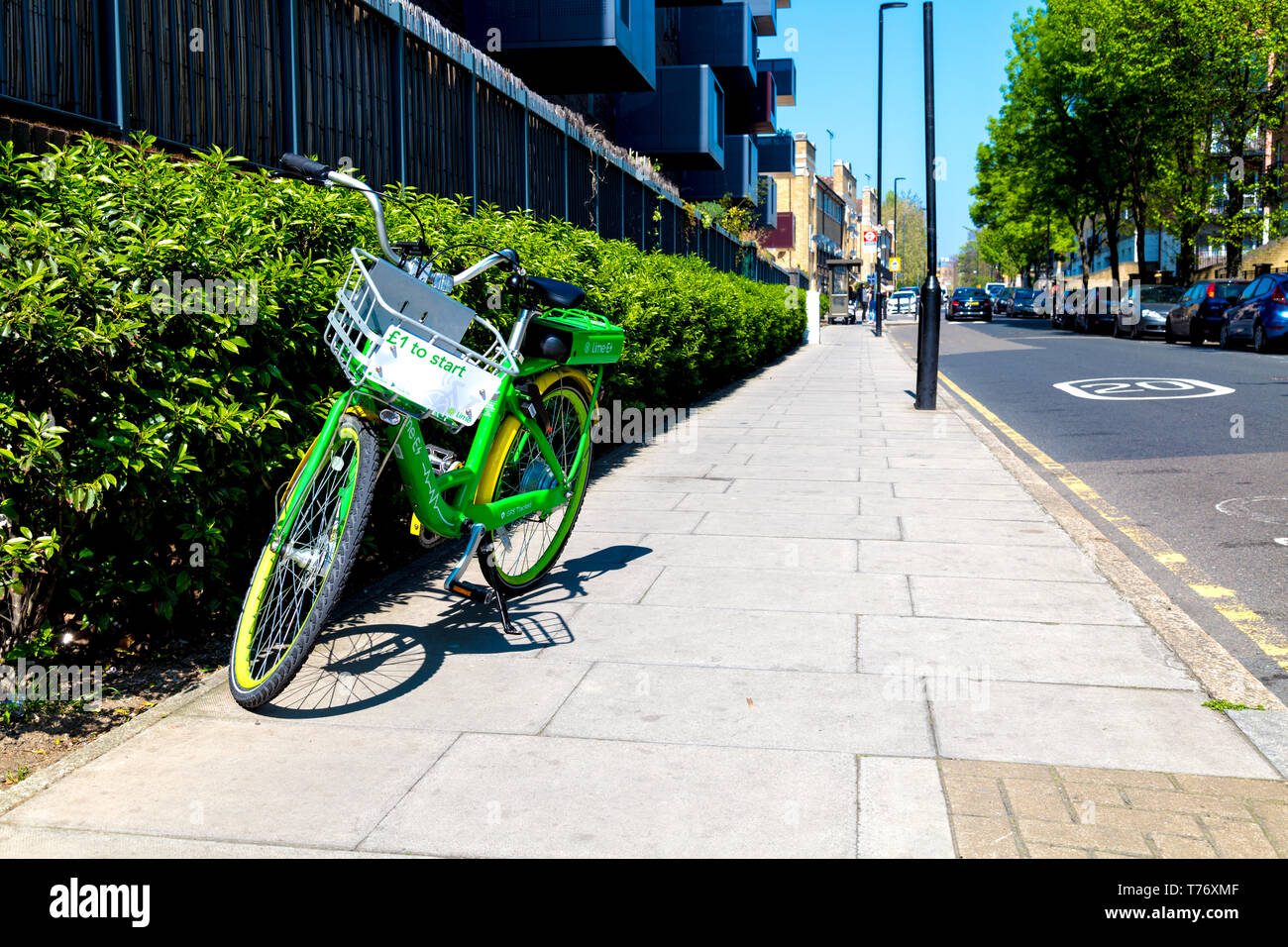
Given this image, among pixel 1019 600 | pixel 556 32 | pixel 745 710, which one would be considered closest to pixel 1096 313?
pixel 556 32

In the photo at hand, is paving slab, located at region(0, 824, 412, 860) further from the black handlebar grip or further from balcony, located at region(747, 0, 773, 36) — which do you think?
balcony, located at region(747, 0, 773, 36)

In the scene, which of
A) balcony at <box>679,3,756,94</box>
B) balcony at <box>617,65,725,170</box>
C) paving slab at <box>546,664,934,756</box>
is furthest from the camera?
balcony at <box>679,3,756,94</box>

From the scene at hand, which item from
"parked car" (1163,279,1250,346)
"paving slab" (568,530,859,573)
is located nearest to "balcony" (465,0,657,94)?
"paving slab" (568,530,859,573)

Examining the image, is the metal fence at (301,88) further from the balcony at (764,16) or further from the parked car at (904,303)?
the parked car at (904,303)

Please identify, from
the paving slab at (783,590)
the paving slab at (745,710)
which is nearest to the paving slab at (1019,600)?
the paving slab at (783,590)

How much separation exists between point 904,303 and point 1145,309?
127 ft

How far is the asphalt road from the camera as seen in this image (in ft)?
18.4

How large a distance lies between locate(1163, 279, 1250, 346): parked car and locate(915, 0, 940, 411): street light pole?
54.1 ft

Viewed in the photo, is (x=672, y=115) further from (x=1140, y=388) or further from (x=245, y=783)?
(x=245, y=783)

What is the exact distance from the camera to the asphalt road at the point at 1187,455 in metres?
5.59

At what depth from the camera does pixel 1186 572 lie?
19.2 feet

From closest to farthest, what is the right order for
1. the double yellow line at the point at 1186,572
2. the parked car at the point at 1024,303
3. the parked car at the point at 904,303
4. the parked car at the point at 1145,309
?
the double yellow line at the point at 1186,572 < the parked car at the point at 1145,309 < the parked car at the point at 1024,303 < the parked car at the point at 904,303

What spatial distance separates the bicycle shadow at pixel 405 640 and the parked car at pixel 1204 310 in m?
25.8
